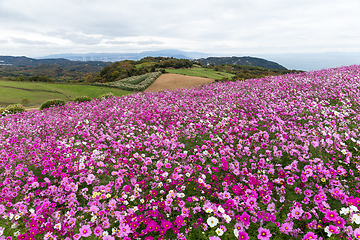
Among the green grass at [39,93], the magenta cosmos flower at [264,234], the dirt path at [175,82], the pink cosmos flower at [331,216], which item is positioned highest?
the dirt path at [175,82]

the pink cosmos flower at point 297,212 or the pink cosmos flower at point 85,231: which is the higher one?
the pink cosmos flower at point 297,212

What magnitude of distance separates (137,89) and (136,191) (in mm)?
33359

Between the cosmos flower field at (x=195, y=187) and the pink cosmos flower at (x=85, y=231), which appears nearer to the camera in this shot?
the pink cosmos flower at (x=85, y=231)

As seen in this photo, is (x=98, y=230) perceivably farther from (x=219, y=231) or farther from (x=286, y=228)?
(x=286, y=228)

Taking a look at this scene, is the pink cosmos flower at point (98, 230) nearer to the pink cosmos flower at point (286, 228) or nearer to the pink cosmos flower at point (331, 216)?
the pink cosmos flower at point (286, 228)

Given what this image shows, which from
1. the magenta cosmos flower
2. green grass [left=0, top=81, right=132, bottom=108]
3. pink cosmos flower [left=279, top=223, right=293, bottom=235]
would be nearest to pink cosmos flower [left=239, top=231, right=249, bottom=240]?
the magenta cosmos flower

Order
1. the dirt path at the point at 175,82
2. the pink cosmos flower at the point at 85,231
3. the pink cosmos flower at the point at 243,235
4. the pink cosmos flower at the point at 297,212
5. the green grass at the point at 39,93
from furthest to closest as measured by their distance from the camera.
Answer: the dirt path at the point at 175,82, the green grass at the point at 39,93, the pink cosmos flower at the point at 297,212, the pink cosmos flower at the point at 85,231, the pink cosmos flower at the point at 243,235

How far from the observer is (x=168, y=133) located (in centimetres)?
612

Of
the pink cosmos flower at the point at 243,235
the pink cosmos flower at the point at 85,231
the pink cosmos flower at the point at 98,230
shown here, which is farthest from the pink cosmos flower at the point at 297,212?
the pink cosmos flower at the point at 85,231

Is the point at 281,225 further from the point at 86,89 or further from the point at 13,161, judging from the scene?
the point at 86,89

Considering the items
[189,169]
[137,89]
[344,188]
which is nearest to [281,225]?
[344,188]

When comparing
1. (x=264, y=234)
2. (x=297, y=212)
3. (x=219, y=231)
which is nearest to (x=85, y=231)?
(x=219, y=231)

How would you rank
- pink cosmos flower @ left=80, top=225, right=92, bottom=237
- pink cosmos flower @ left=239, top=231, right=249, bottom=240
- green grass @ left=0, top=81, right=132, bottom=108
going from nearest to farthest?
pink cosmos flower @ left=239, top=231, right=249, bottom=240 → pink cosmos flower @ left=80, top=225, right=92, bottom=237 → green grass @ left=0, top=81, right=132, bottom=108

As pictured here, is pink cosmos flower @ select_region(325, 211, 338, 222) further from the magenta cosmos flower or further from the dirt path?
the dirt path
